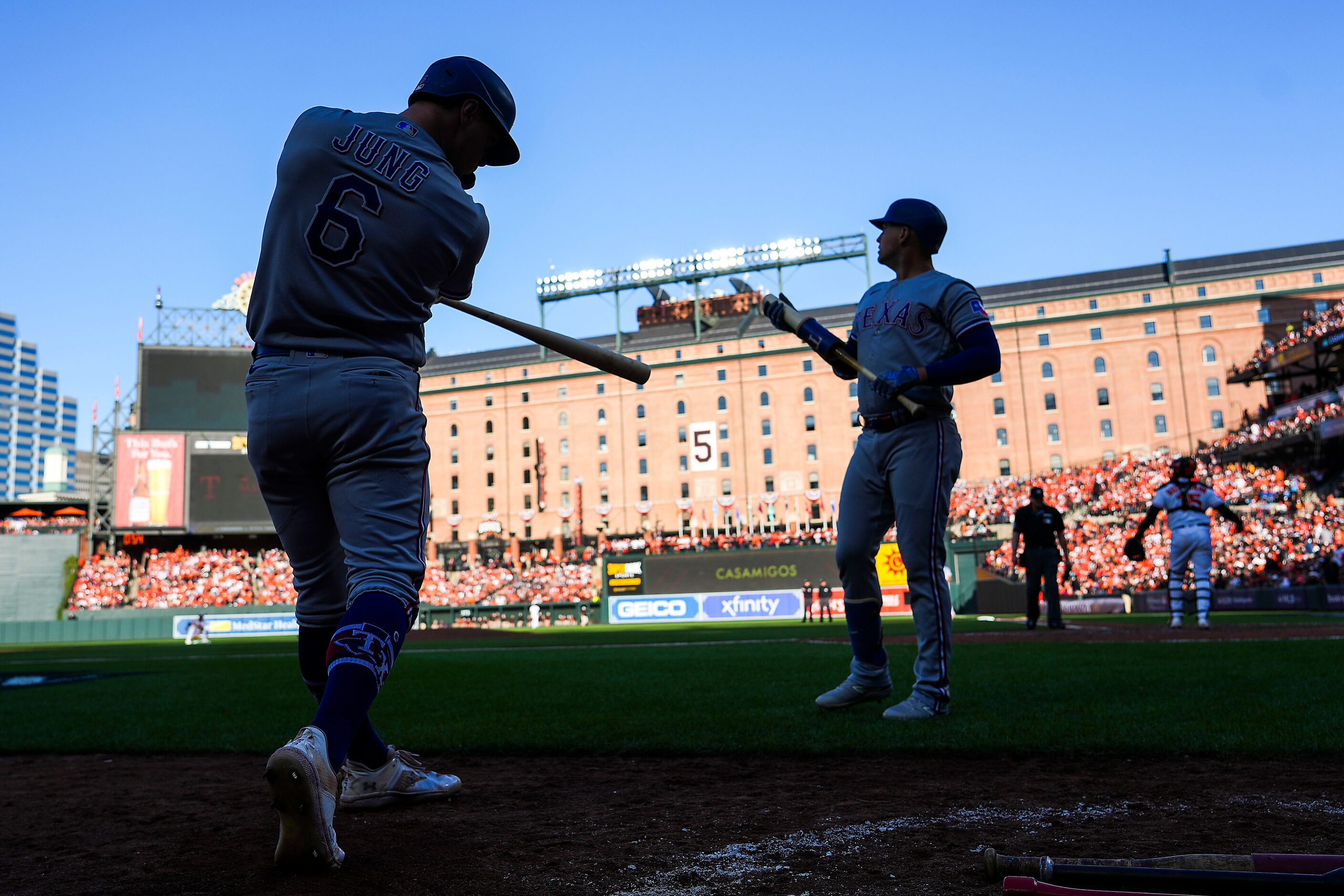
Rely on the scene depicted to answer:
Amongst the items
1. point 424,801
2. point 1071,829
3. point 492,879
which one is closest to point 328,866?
point 492,879

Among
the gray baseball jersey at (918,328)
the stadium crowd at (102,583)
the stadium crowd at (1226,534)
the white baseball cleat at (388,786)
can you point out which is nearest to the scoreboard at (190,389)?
the stadium crowd at (102,583)

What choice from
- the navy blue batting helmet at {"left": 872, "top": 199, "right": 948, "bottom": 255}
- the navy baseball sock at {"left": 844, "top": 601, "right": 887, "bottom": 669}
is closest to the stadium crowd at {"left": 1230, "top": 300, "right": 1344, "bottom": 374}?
the navy blue batting helmet at {"left": 872, "top": 199, "right": 948, "bottom": 255}

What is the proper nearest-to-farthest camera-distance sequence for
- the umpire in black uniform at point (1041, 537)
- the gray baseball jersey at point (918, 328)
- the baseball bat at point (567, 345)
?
1. the baseball bat at point (567, 345)
2. the gray baseball jersey at point (918, 328)
3. the umpire in black uniform at point (1041, 537)

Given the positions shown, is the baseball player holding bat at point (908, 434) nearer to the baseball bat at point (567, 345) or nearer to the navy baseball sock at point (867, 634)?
the navy baseball sock at point (867, 634)

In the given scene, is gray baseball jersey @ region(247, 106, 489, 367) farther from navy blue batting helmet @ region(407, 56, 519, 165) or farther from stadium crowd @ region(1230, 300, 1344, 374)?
stadium crowd @ region(1230, 300, 1344, 374)

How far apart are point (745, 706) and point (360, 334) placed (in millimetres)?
3322

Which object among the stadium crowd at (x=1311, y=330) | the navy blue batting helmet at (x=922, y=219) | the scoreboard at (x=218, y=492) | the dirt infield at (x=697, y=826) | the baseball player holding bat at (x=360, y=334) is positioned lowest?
the dirt infield at (x=697, y=826)

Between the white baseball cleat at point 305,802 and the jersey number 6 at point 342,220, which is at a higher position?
the jersey number 6 at point 342,220

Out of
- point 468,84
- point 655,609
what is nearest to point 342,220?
point 468,84

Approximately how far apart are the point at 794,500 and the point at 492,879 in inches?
2756

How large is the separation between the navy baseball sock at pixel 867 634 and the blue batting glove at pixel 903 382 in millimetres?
1162

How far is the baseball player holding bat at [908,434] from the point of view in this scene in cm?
473

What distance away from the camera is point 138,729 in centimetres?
497

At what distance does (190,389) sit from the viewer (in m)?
45.1
